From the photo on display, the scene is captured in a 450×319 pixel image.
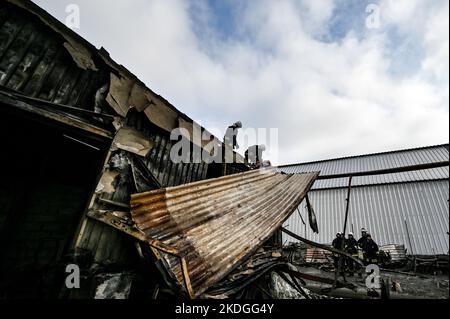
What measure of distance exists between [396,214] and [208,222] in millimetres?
15703

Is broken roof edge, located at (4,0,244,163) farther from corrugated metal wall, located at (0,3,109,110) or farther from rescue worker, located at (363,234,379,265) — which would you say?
rescue worker, located at (363,234,379,265)

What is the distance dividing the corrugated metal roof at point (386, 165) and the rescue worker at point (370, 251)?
6.30 metres

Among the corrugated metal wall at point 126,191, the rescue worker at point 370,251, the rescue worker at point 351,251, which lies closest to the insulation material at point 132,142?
the corrugated metal wall at point 126,191

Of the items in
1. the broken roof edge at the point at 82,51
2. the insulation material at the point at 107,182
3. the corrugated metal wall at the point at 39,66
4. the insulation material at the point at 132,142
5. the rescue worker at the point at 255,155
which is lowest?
the insulation material at the point at 107,182

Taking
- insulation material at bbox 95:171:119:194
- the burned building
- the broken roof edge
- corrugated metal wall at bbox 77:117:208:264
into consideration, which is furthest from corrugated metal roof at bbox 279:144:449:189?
insulation material at bbox 95:171:119:194

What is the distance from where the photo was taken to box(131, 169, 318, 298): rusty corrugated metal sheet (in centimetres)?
295

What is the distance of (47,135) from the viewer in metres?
4.02

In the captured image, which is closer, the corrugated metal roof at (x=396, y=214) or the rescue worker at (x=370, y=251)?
the rescue worker at (x=370, y=251)

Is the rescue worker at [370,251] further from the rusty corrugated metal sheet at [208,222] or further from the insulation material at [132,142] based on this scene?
the insulation material at [132,142]

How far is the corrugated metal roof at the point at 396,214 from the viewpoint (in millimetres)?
12704

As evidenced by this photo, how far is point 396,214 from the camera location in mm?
13852

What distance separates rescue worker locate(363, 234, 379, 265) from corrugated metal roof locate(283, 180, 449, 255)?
3988 mm

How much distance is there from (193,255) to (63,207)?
361 centimetres
